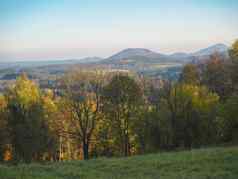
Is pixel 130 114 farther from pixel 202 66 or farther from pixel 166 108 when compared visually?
pixel 202 66

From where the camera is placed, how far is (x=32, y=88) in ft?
123

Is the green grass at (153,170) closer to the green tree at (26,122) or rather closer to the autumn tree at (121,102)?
the autumn tree at (121,102)

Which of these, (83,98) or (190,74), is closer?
(83,98)

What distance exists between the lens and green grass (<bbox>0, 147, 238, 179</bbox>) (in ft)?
44.6

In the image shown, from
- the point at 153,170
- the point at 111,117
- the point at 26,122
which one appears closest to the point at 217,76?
the point at 111,117

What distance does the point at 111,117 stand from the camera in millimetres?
35438

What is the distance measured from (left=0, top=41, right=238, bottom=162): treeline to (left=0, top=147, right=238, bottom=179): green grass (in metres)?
16.0

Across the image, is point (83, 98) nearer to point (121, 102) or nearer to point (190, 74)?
point (121, 102)

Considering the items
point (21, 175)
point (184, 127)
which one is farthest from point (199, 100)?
point (21, 175)

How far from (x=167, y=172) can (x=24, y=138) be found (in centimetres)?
2277

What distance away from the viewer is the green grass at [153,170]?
13602 millimetres

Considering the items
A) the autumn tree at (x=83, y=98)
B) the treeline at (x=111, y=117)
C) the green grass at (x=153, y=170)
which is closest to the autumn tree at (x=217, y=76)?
the treeline at (x=111, y=117)

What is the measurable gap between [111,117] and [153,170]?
65.9ft

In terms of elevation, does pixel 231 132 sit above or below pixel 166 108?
below
